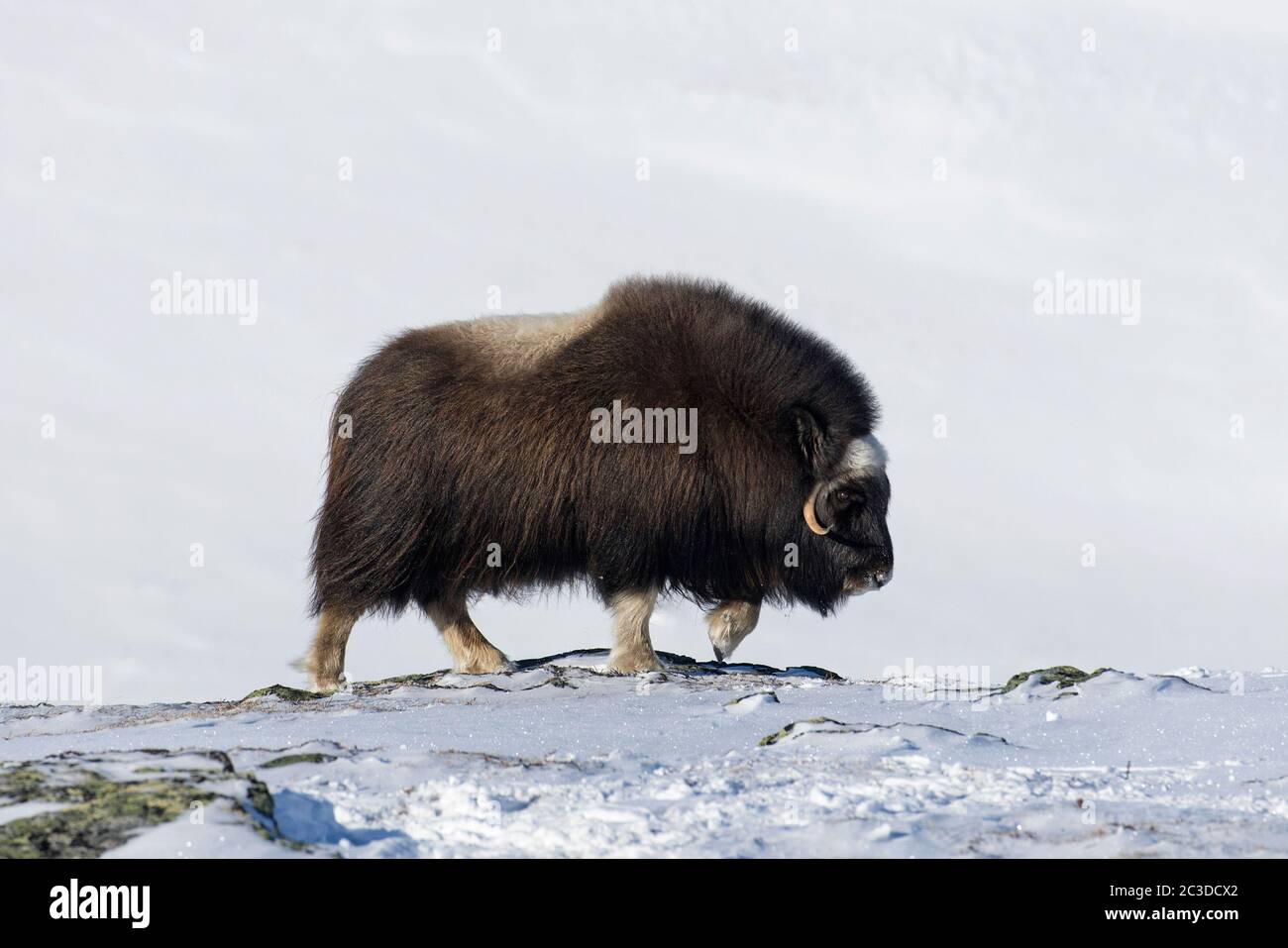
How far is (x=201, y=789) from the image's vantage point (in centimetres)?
328

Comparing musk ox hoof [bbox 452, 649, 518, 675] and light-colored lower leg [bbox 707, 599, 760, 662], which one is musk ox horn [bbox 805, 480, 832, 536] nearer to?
light-colored lower leg [bbox 707, 599, 760, 662]

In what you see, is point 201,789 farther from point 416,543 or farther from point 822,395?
point 822,395

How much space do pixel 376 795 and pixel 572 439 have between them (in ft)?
9.49

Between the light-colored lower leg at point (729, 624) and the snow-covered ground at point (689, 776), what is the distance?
5.12ft

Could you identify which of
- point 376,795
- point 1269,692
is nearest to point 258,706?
point 376,795

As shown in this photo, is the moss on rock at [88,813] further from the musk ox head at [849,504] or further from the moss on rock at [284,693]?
the musk ox head at [849,504]

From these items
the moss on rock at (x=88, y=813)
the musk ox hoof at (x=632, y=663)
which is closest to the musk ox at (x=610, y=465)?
the musk ox hoof at (x=632, y=663)

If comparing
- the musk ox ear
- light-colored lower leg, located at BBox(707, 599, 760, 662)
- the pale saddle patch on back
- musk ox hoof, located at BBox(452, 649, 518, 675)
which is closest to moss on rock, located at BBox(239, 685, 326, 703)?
musk ox hoof, located at BBox(452, 649, 518, 675)

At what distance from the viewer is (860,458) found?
21.2ft

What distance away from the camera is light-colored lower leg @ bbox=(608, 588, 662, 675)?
625cm

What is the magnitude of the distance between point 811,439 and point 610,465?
0.87 metres

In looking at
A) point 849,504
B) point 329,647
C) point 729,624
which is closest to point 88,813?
point 329,647

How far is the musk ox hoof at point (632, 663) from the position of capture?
20.5 ft

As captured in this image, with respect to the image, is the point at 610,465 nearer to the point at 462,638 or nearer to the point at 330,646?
the point at 462,638
